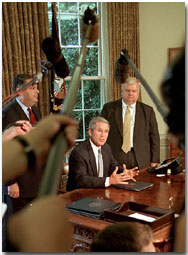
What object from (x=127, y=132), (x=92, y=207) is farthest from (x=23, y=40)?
(x=92, y=207)

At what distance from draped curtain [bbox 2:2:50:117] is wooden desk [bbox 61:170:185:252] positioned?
81.1 inches

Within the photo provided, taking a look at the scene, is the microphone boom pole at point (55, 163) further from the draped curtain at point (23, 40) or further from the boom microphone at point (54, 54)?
the draped curtain at point (23, 40)

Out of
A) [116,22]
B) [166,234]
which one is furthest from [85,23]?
[116,22]

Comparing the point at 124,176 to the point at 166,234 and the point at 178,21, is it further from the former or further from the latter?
the point at 178,21

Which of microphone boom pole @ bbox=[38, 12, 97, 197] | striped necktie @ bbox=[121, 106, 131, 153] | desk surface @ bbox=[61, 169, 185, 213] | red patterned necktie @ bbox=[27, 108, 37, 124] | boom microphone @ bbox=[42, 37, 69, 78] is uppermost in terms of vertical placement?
boom microphone @ bbox=[42, 37, 69, 78]

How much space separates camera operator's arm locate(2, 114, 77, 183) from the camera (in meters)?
0.58

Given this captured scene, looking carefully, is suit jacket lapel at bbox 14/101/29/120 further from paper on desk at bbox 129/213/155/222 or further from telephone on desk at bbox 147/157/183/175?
paper on desk at bbox 129/213/155/222

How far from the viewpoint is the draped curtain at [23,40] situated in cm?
409

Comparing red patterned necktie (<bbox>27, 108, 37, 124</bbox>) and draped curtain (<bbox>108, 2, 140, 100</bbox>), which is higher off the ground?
draped curtain (<bbox>108, 2, 140, 100</bbox>)

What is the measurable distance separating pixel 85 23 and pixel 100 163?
5.73 ft

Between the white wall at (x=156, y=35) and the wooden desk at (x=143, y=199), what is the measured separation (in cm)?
269

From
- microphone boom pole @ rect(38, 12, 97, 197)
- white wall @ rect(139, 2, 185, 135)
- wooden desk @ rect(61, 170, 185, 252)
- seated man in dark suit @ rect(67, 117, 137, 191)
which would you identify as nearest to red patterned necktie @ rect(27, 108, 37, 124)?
seated man in dark suit @ rect(67, 117, 137, 191)

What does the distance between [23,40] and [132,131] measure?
1907mm

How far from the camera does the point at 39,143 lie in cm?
59
